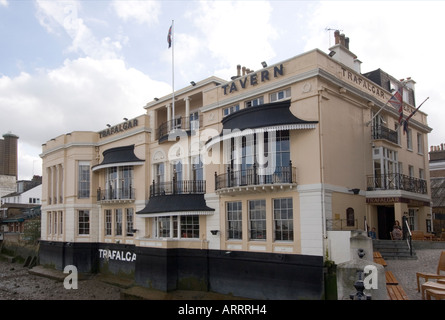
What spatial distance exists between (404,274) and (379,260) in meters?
1.13

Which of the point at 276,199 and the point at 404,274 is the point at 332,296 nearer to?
the point at 404,274

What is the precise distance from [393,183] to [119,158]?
52.6 feet

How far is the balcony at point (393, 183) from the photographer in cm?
1933

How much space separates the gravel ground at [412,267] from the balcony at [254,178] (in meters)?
4.87

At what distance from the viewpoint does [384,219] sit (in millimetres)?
20547

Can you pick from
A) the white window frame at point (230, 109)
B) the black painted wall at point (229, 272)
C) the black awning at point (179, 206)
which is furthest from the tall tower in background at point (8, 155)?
the white window frame at point (230, 109)

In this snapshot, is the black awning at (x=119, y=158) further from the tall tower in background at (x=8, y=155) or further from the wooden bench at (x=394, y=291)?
the tall tower in background at (x=8, y=155)

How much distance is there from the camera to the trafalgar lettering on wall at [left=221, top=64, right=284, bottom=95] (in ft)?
59.0

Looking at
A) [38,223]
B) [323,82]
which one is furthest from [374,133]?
[38,223]

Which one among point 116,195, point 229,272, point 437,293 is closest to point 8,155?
point 116,195

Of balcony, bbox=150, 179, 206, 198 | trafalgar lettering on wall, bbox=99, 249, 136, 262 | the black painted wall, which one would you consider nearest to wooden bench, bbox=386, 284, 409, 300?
the black painted wall

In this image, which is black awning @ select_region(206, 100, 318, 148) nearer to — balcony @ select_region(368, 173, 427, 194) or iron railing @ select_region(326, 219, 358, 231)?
iron railing @ select_region(326, 219, 358, 231)

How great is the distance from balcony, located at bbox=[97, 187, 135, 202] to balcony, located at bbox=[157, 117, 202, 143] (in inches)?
157

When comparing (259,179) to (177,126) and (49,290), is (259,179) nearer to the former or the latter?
(177,126)
